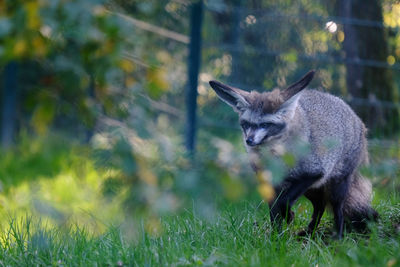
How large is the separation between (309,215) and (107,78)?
2481mm

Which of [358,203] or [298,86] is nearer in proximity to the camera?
[298,86]

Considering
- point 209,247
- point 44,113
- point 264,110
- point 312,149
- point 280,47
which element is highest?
point 280,47

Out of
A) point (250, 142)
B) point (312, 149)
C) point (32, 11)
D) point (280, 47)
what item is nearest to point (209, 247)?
point (250, 142)

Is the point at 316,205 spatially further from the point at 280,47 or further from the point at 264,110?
the point at 280,47

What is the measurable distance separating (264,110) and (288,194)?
684 mm

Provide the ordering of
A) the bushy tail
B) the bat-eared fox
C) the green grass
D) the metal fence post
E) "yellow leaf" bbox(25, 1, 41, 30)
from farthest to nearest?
1. the metal fence post
2. the bushy tail
3. the bat-eared fox
4. the green grass
5. "yellow leaf" bbox(25, 1, 41, 30)

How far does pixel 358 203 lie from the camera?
157 inches

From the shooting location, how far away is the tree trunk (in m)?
6.55

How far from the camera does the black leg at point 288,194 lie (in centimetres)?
369

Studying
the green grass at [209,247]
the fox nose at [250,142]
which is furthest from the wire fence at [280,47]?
the green grass at [209,247]

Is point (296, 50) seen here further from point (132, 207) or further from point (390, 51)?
point (132, 207)

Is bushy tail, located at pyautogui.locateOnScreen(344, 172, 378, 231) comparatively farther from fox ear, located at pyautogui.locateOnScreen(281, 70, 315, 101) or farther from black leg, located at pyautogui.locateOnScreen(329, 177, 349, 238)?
fox ear, located at pyautogui.locateOnScreen(281, 70, 315, 101)

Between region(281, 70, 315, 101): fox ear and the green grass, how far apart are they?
92 cm

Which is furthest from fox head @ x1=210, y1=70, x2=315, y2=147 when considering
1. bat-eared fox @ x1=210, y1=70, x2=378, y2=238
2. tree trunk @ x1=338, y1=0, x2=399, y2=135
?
tree trunk @ x1=338, y1=0, x2=399, y2=135
